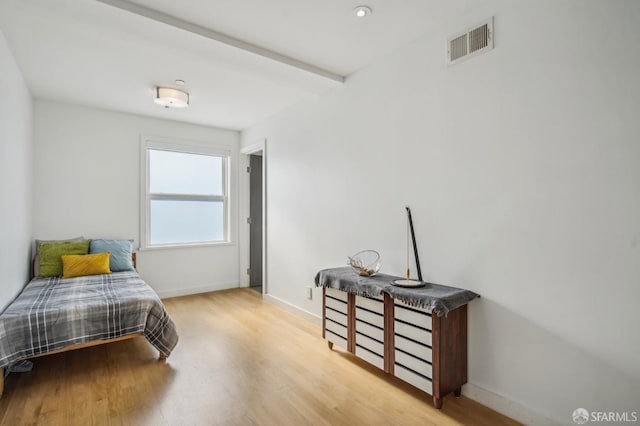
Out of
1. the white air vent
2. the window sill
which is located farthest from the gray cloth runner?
the window sill

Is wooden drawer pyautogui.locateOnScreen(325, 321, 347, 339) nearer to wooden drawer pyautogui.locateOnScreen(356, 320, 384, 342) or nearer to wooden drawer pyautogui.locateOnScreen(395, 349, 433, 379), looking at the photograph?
wooden drawer pyautogui.locateOnScreen(356, 320, 384, 342)

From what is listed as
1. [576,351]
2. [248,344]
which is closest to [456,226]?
[576,351]

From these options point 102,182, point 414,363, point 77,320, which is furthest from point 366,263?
point 102,182

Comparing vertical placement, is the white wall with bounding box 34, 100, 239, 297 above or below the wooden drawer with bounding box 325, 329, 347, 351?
above

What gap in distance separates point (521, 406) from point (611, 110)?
5.48 feet

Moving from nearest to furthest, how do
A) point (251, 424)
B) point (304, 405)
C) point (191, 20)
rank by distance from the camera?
point (251, 424) → point (304, 405) → point (191, 20)

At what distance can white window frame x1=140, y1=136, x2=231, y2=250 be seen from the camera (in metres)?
4.57

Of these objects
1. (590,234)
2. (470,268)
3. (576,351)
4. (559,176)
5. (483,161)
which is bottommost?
(576,351)

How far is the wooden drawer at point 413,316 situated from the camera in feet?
6.91

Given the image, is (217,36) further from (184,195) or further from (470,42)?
(184,195)

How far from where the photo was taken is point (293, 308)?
404 centimetres

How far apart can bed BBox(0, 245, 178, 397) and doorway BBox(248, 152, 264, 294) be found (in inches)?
93.6

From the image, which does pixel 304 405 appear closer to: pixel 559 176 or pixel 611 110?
pixel 559 176

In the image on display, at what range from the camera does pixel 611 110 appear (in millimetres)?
1655
